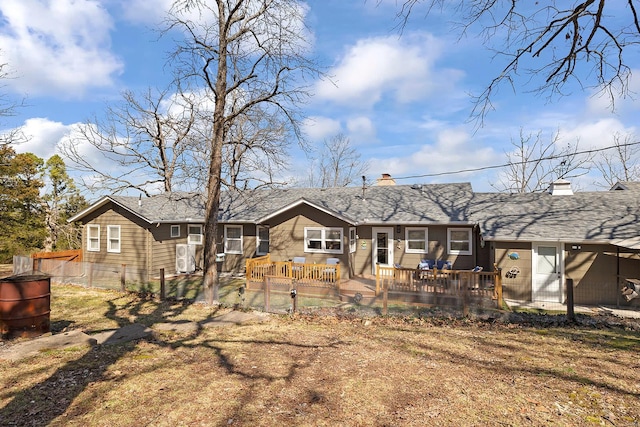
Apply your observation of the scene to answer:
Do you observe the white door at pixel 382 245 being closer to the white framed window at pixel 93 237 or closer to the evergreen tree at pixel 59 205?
the white framed window at pixel 93 237

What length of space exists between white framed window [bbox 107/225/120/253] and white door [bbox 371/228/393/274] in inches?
520

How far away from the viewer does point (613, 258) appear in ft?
40.4

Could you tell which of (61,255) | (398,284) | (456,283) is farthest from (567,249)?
(61,255)

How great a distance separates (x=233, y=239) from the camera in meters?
19.2

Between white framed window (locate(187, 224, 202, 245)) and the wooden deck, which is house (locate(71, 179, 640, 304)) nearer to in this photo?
white framed window (locate(187, 224, 202, 245))

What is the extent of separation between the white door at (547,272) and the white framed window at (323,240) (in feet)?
25.0

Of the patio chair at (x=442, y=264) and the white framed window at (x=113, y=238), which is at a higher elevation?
the white framed window at (x=113, y=238)

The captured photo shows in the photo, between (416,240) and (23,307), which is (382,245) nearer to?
(416,240)

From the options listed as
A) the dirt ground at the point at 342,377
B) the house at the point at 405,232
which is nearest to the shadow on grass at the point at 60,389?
the dirt ground at the point at 342,377

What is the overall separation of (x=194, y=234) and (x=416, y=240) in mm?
11932

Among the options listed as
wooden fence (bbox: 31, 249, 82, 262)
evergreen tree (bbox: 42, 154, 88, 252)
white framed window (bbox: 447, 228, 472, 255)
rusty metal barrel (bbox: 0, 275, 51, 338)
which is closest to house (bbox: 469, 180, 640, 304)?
white framed window (bbox: 447, 228, 472, 255)

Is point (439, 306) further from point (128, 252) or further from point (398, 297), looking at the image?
point (128, 252)

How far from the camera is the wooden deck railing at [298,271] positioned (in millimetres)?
13337

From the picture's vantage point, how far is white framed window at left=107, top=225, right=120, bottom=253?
61.3ft
